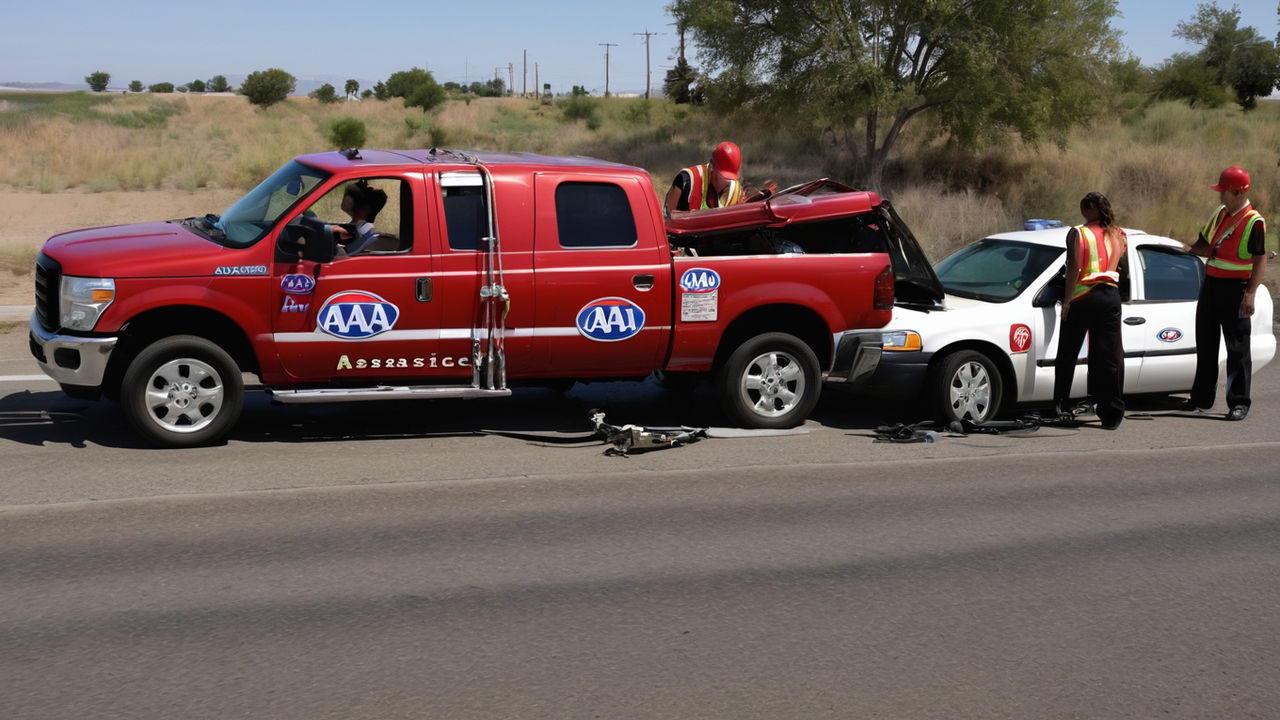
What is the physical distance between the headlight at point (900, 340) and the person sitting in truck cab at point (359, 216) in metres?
3.97

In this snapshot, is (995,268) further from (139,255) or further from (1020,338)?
(139,255)

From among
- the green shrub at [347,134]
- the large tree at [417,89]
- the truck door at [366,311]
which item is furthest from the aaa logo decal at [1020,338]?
the large tree at [417,89]

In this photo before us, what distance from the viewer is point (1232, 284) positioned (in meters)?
10.8

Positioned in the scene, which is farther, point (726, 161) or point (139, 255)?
point (726, 161)

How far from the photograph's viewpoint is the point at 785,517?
7711 millimetres

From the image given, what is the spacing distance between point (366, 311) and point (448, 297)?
1.85 feet

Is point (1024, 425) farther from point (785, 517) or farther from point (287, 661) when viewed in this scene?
point (287, 661)

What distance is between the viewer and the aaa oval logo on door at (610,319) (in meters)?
9.30

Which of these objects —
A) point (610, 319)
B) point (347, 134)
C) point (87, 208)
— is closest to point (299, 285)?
point (610, 319)

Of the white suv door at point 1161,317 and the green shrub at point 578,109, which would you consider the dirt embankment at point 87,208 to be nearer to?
the white suv door at point 1161,317

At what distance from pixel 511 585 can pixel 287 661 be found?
1324mm

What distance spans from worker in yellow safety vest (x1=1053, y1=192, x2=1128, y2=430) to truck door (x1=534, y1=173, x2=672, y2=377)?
130 inches

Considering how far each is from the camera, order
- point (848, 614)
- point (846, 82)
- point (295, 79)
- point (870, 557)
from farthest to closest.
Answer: point (295, 79) → point (846, 82) → point (870, 557) → point (848, 614)

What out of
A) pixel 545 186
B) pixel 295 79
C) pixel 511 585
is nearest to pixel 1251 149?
pixel 545 186
